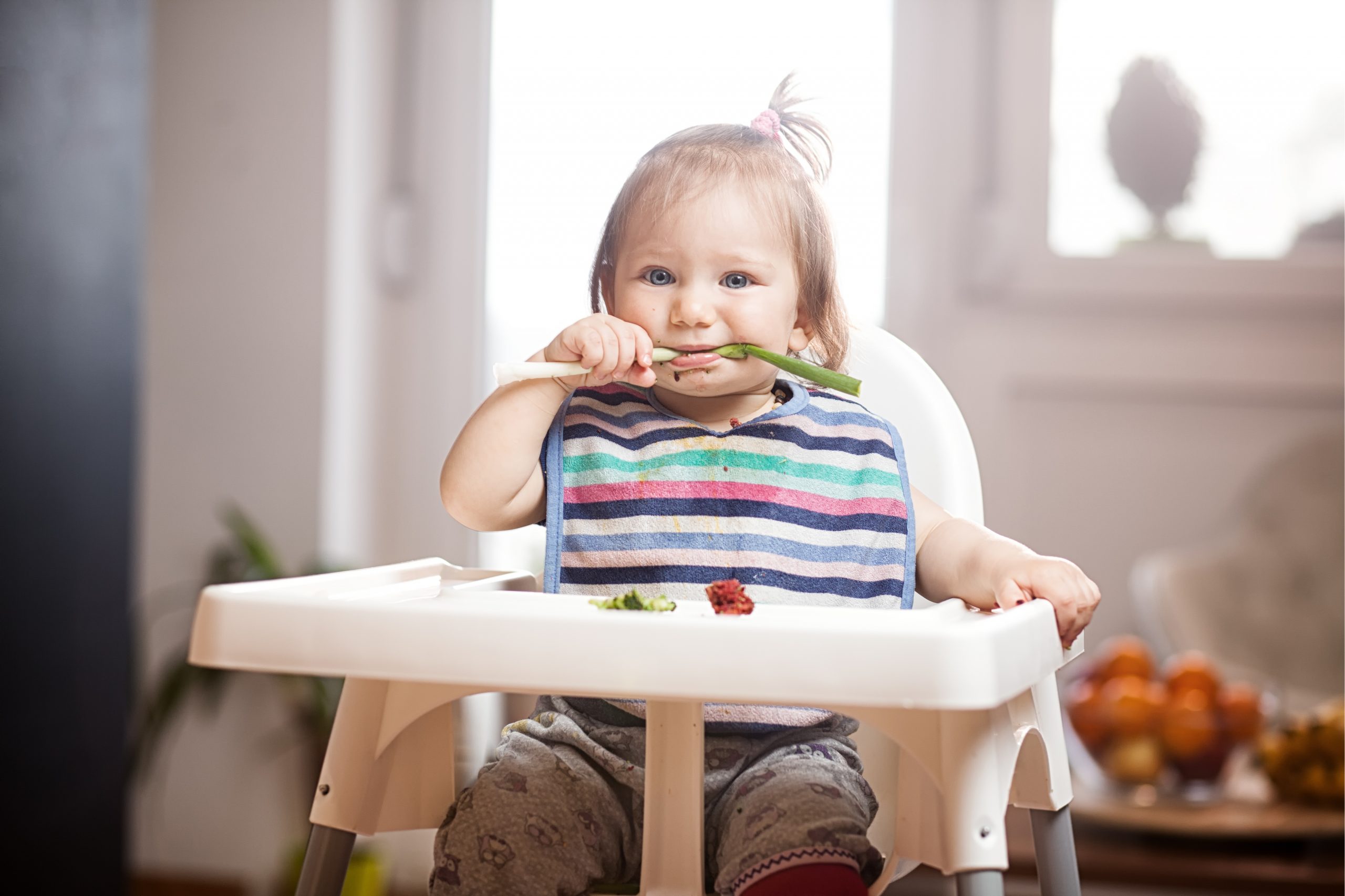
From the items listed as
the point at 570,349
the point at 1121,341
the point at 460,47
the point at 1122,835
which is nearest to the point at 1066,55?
the point at 1121,341

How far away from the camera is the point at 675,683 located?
569mm

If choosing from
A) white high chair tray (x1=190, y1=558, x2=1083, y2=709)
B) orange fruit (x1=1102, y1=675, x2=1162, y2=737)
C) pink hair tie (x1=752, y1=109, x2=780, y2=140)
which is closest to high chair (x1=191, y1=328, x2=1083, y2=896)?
white high chair tray (x1=190, y1=558, x2=1083, y2=709)

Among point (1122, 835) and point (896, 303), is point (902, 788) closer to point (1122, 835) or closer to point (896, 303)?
point (1122, 835)

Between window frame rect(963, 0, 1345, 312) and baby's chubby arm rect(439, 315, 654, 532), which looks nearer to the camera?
baby's chubby arm rect(439, 315, 654, 532)

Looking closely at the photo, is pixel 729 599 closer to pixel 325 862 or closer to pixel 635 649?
pixel 635 649

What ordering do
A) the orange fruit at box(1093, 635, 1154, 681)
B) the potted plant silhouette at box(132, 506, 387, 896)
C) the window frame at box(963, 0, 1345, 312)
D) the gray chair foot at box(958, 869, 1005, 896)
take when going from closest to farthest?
the gray chair foot at box(958, 869, 1005, 896) < the orange fruit at box(1093, 635, 1154, 681) < the potted plant silhouette at box(132, 506, 387, 896) < the window frame at box(963, 0, 1345, 312)

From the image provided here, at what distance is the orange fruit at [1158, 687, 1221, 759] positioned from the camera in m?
1.46

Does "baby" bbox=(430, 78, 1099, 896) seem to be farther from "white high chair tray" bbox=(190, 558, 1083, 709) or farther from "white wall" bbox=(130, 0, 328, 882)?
"white wall" bbox=(130, 0, 328, 882)

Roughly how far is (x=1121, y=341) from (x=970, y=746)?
1648 millimetres

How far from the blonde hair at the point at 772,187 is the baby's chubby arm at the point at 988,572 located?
15cm

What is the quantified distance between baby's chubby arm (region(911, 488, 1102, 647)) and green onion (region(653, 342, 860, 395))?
138 mm

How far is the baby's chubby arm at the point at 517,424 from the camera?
0.79 metres

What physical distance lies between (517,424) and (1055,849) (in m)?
0.44

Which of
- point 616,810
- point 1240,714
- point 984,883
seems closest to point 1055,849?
point 984,883
